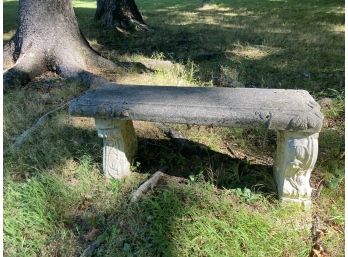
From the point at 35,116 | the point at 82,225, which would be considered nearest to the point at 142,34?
the point at 35,116

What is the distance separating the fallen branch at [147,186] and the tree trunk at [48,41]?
257 cm

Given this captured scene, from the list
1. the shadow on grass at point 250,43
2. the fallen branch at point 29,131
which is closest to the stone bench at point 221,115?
the fallen branch at point 29,131

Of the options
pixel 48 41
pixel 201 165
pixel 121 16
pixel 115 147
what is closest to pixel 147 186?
pixel 115 147

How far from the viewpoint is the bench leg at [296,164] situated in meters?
2.64

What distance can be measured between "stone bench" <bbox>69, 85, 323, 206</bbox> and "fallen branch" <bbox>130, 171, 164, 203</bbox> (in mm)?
259

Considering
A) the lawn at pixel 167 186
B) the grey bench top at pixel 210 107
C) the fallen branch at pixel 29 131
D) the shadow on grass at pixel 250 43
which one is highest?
the grey bench top at pixel 210 107

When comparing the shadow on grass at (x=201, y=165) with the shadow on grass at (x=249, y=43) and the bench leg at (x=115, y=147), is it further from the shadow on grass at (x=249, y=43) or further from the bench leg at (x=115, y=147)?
the shadow on grass at (x=249, y=43)

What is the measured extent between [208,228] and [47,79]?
145 inches

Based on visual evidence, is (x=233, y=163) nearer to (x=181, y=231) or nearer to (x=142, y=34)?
(x=181, y=231)

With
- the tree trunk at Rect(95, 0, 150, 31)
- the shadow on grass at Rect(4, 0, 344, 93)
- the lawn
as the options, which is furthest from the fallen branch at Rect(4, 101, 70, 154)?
the tree trunk at Rect(95, 0, 150, 31)

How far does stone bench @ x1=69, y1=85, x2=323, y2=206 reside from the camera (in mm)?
2623

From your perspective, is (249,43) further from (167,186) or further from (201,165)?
(167,186)

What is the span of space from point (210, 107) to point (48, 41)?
353 centimetres

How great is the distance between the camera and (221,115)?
2.67 metres
